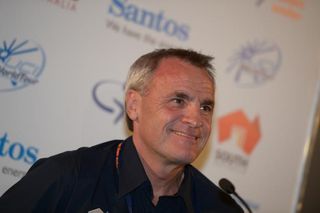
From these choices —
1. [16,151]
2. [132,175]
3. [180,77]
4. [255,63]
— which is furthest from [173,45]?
[16,151]

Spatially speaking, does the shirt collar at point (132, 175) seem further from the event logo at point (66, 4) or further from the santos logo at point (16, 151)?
the event logo at point (66, 4)

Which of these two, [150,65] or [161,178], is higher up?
[150,65]

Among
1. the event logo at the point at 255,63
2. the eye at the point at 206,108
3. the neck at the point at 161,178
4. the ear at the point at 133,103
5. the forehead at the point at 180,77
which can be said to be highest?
the event logo at the point at 255,63

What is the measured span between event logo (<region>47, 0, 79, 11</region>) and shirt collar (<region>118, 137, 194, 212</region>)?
1.00m

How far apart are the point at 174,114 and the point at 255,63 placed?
1.34m

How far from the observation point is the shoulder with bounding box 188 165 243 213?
2.17 metres

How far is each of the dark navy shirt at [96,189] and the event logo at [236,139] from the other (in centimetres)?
76

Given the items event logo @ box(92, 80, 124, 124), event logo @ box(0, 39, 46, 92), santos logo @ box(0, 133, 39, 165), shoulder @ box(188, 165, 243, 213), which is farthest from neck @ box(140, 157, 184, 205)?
event logo @ box(0, 39, 46, 92)

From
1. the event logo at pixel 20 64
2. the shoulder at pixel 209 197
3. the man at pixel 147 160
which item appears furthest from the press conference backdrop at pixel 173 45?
the shoulder at pixel 209 197

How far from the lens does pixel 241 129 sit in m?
2.97

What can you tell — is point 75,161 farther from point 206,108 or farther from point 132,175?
point 206,108

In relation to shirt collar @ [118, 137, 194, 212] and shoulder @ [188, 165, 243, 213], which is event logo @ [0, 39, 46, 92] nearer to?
shirt collar @ [118, 137, 194, 212]

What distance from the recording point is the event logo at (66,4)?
244 centimetres

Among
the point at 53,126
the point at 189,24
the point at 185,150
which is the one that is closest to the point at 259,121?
the point at 189,24
